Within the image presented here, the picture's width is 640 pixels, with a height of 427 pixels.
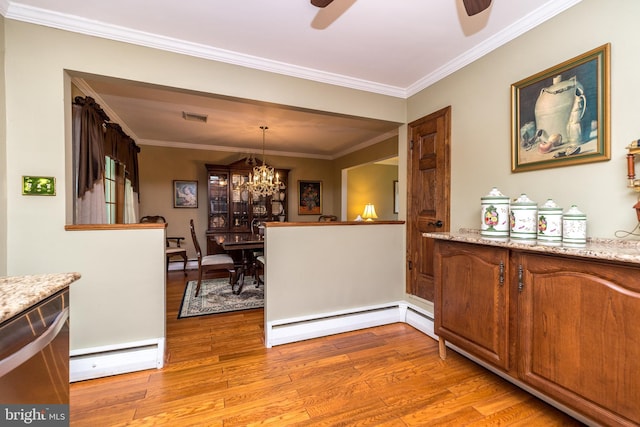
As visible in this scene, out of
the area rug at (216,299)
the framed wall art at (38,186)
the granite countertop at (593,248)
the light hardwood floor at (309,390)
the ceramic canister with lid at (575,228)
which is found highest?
the framed wall art at (38,186)

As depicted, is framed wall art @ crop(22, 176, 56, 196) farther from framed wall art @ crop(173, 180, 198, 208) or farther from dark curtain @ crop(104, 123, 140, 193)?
framed wall art @ crop(173, 180, 198, 208)

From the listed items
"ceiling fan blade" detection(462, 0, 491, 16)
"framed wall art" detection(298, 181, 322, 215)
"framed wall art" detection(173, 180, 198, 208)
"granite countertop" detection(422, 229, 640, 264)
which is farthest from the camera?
"framed wall art" detection(298, 181, 322, 215)

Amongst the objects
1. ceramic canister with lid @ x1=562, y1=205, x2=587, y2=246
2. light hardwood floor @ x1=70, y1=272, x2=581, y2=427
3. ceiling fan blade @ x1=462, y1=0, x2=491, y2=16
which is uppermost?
ceiling fan blade @ x1=462, y1=0, x2=491, y2=16

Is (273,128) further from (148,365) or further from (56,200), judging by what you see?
(148,365)

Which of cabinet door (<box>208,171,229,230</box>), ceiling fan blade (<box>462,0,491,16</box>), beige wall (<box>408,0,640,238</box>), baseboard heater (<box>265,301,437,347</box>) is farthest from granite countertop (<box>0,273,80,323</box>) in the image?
cabinet door (<box>208,171,229,230</box>)

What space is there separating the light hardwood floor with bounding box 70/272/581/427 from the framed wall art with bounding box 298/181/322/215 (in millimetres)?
4138

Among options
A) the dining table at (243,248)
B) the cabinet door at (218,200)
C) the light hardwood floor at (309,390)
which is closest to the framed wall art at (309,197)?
the cabinet door at (218,200)

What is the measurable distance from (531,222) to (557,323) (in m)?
0.58

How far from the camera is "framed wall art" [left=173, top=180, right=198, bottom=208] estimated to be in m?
5.46

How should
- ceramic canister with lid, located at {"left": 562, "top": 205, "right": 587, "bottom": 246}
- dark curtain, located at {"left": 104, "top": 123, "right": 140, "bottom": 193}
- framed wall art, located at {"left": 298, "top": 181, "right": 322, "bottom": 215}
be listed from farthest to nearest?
1. framed wall art, located at {"left": 298, "top": 181, "right": 322, "bottom": 215}
2. dark curtain, located at {"left": 104, "top": 123, "right": 140, "bottom": 193}
3. ceramic canister with lid, located at {"left": 562, "top": 205, "right": 587, "bottom": 246}

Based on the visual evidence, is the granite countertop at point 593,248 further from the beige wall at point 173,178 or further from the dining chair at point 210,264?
the beige wall at point 173,178

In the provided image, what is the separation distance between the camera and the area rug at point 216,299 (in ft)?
10.7

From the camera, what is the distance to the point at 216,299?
11.9 feet

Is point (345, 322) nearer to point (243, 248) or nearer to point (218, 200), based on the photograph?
point (243, 248)
